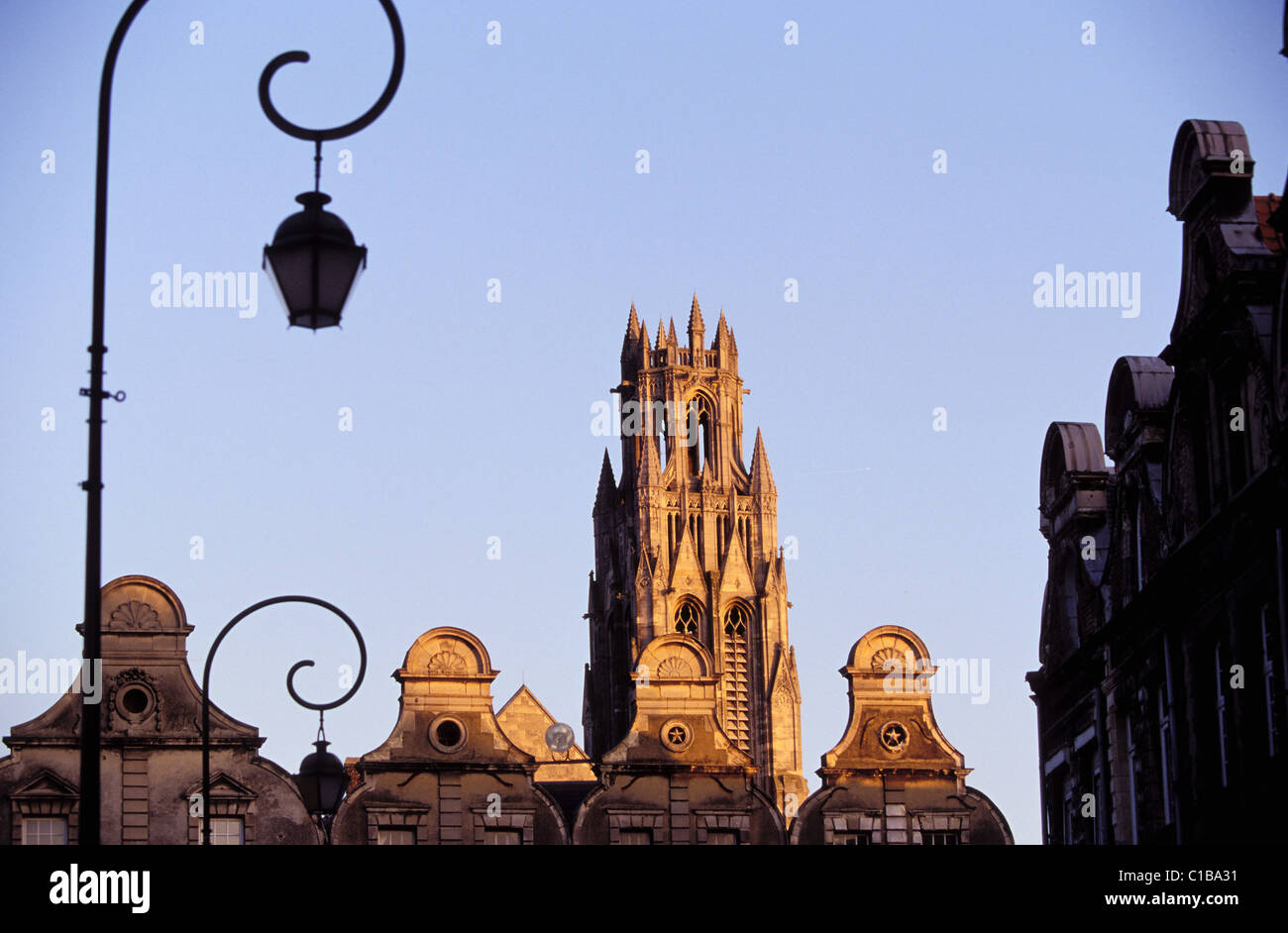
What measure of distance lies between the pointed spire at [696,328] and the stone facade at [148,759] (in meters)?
82.5

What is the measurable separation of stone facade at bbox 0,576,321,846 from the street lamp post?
2335cm

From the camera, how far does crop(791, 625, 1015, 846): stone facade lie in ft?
136

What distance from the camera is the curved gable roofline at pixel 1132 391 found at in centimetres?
3322

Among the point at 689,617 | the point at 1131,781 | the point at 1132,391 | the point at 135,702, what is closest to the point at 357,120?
the point at 1132,391

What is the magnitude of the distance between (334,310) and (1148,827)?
67.7 ft

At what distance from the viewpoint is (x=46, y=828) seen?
38812 mm

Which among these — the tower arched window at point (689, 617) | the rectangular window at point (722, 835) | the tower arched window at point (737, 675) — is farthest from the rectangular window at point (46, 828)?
the tower arched window at point (689, 617)

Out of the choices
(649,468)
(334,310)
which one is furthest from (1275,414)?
(649,468)

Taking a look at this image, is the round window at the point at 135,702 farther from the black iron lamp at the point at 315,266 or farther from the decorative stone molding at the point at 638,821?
the black iron lamp at the point at 315,266

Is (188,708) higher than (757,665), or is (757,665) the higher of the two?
(757,665)

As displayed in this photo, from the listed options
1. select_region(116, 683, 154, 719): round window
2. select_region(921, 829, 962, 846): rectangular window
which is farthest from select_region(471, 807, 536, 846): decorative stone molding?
select_region(921, 829, 962, 846): rectangular window

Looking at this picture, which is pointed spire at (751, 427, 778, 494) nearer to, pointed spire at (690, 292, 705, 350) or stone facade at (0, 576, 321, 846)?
pointed spire at (690, 292, 705, 350)

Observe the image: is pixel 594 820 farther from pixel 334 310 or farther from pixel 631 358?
pixel 631 358
